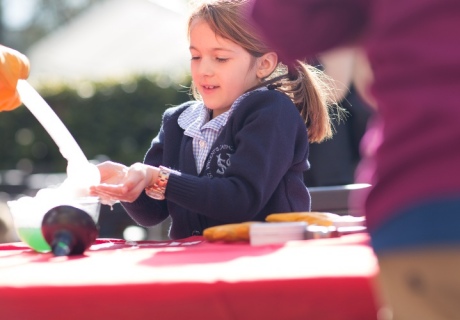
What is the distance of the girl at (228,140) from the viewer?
2.36m

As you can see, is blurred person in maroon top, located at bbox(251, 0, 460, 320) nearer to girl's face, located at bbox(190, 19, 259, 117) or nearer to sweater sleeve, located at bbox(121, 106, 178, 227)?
girl's face, located at bbox(190, 19, 259, 117)

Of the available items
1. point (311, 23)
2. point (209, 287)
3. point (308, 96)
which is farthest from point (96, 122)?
point (311, 23)

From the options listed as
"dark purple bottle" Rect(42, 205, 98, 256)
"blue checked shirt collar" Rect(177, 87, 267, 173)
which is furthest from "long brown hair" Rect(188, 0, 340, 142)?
"dark purple bottle" Rect(42, 205, 98, 256)

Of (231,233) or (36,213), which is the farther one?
(36,213)

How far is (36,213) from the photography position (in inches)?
86.4

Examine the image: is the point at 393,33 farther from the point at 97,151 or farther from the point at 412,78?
the point at 97,151

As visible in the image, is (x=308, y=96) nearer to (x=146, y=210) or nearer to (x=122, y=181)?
(x=146, y=210)

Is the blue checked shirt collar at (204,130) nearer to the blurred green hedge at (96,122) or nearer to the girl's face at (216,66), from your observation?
the girl's face at (216,66)

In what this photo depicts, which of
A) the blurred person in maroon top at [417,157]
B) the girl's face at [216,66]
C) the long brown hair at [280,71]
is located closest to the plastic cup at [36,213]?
the girl's face at [216,66]

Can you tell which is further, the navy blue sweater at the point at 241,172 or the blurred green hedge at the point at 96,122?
the blurred green hedge at the point at 96,122

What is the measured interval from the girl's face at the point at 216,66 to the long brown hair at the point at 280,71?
0.02 m

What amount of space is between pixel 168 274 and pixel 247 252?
9.2 inches

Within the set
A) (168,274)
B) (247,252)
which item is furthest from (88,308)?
(247,252)

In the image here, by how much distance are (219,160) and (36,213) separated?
0.56m
